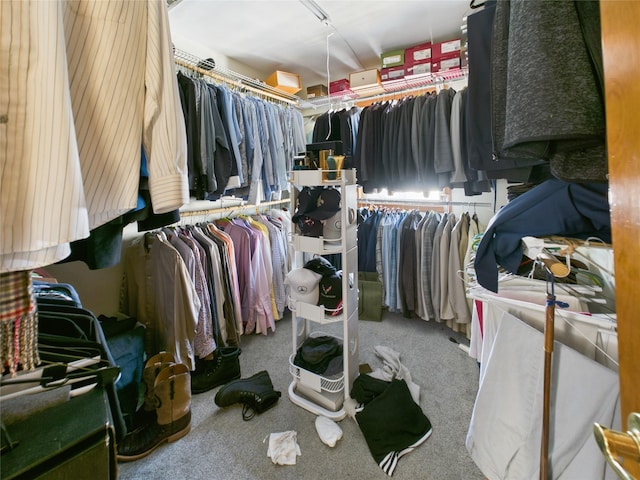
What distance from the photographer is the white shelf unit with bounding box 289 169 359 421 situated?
1541mm

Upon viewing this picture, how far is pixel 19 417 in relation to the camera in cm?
60

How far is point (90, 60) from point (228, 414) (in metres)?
1.79

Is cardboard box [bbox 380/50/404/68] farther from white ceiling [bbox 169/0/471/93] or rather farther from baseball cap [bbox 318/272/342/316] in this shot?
baseball cap [bbox 318/272/342/316]

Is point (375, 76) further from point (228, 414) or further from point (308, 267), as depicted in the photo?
point (228, 414)

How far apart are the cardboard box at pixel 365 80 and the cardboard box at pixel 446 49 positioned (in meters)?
0.51

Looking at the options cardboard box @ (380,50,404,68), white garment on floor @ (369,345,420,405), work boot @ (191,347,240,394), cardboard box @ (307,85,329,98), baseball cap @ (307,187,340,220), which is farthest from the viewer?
cardboard box @ (307,85,329,98)

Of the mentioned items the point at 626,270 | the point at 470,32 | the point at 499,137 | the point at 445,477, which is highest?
the point at 470,32

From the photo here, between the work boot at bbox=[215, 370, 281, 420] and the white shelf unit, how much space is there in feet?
0.45

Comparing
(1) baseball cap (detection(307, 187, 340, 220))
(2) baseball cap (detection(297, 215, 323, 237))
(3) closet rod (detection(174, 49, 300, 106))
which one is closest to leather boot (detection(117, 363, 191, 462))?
(2) baseball cap (detection(297, 215, 323, 237))

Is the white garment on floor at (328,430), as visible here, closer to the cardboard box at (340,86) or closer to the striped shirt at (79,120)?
the striped shirt at (79,120)

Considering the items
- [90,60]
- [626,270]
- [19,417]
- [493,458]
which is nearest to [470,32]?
[626,270]

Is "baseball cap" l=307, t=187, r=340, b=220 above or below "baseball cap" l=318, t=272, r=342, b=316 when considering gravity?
above

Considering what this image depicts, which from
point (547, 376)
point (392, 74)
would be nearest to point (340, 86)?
point (392, 74)

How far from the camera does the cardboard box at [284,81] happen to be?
2858 millimetres
